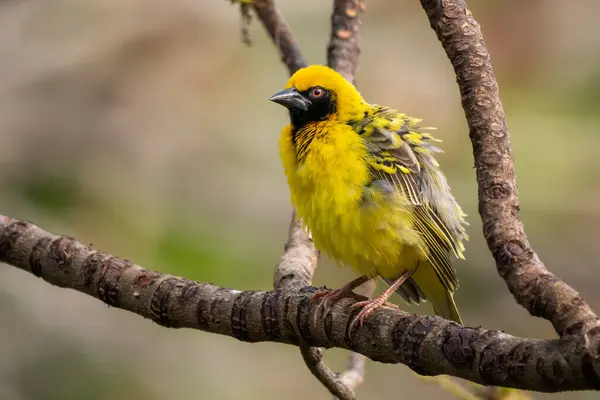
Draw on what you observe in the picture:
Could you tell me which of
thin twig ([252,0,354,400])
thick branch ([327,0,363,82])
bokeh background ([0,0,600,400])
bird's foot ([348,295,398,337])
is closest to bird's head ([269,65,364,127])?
thin twig ([252,0,354,400])

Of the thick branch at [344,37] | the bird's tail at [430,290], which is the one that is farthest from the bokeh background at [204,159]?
the bird's tail at [430,290]

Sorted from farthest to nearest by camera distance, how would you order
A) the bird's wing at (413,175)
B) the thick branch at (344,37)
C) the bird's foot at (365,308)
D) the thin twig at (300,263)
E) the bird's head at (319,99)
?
the thick branch at (344,37) < the bird's head at (319,99) < the bird's wing at (413,175) < the thin twig at (300,263) < the bird's foot at (365,308)

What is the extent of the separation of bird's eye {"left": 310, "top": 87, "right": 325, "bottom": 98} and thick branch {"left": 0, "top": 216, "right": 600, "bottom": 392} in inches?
37.2

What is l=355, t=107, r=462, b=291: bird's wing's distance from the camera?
302cm

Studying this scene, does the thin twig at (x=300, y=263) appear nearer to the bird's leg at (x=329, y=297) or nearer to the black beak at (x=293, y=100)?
the bird's leg at (x=329, y=297)

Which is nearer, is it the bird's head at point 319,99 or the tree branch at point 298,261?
the tree branch at point 298,261

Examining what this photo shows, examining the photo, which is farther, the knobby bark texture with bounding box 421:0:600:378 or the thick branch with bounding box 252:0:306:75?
the thick branch with bounding box 252:0:306:75

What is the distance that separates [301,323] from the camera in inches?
99.0

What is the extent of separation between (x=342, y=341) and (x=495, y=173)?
2.21 feet

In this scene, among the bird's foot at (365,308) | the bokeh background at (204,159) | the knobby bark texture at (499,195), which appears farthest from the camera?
the bokeh background at (204,159)

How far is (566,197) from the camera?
733 centimetres

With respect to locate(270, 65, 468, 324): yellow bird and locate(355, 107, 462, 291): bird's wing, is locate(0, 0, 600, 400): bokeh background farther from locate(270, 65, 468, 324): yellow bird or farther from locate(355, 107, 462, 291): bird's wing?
locate(355, 107, 462, 291): bird's wing

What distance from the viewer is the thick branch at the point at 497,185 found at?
1.77 meters

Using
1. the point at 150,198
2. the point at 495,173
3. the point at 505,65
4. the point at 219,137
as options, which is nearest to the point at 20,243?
the point at 495,173
